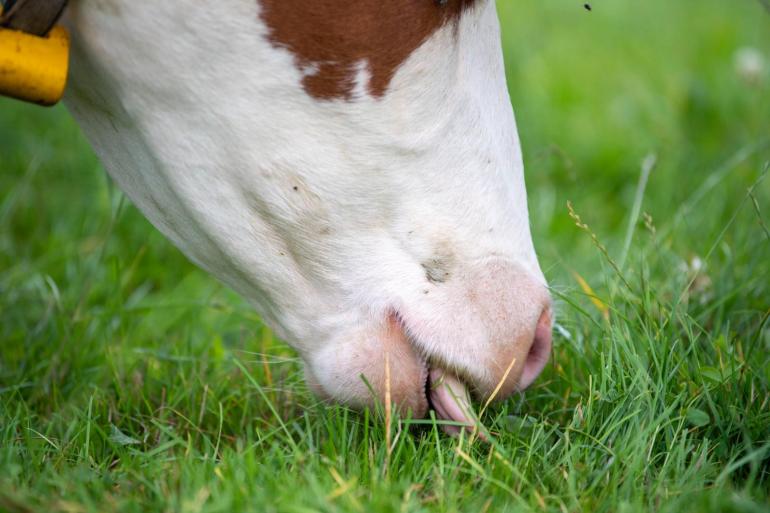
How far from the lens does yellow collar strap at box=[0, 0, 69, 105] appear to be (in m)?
1.60

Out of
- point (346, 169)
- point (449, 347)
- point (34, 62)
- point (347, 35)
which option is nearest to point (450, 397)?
point (449, 347)

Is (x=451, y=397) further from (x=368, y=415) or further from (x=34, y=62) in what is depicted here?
(x=34, y=62)

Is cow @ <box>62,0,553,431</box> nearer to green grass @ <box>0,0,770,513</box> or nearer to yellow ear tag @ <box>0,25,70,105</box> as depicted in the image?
yellow ear tag @ <box>0,25,70,105</box>

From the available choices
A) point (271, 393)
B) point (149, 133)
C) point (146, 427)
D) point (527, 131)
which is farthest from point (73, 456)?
point (527, 131)

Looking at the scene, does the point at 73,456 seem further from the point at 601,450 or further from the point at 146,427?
the point at 601,450

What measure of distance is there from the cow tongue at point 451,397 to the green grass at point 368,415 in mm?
53

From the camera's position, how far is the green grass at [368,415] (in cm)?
164

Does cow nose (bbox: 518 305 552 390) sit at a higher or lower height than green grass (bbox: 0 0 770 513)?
higher

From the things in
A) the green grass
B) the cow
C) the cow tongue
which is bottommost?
the green grass

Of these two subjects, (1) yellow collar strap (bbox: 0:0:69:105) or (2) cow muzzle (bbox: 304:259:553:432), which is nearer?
(1) yellow collar strap (bbox: 0:0:69:105)

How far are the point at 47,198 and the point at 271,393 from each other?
171 centimetres

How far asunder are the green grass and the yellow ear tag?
64 cm

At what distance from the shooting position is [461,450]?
1751 millimetres

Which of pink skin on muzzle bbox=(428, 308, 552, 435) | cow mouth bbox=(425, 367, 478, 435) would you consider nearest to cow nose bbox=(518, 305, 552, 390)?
pink skin on muzzle bbox=(428, 308, 552, 435)
